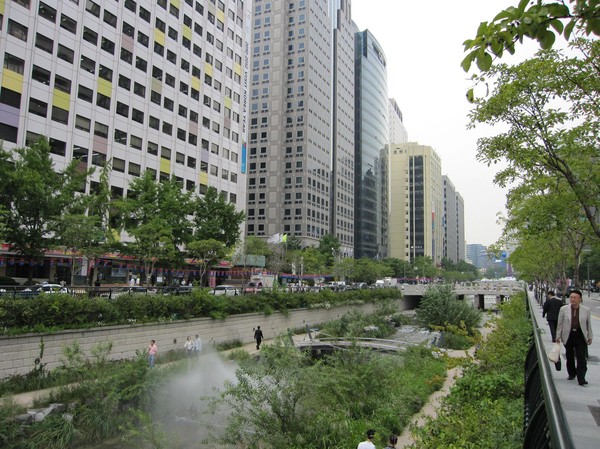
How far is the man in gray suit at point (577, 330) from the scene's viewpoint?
28.6ft

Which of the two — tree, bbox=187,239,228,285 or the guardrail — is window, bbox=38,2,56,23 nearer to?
tree, bbox=187,239,228,285

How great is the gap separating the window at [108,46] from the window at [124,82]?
2.60 metres

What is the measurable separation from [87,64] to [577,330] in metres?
48.9

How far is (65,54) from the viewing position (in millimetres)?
43094

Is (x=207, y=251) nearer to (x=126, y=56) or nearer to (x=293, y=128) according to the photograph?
(x=126, y=56)

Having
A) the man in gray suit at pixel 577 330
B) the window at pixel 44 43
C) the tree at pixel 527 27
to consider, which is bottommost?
the man in gray suit at pixel 577 330

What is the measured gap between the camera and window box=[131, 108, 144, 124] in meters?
50.8

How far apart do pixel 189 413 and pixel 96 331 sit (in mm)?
7505

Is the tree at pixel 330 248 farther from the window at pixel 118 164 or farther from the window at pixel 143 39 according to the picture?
the window at pixel 143 39

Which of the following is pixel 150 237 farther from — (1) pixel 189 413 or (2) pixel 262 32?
(2) pixel 262 32

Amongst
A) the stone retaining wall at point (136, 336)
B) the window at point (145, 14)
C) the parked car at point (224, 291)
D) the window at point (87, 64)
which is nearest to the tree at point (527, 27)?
the stone retaining wall at point (136, 336)

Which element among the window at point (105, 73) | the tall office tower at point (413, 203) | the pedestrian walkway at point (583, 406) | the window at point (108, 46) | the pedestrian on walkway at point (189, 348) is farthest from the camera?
the tall office tower at point (413, 203)

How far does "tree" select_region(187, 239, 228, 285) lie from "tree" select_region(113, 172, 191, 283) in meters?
1.12

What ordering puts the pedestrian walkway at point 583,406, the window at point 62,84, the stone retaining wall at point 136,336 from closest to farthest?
1. the pedestrian walkway at point 583,406
2. the stone retaining wall at point 136,336
3. the window at point 62,84
